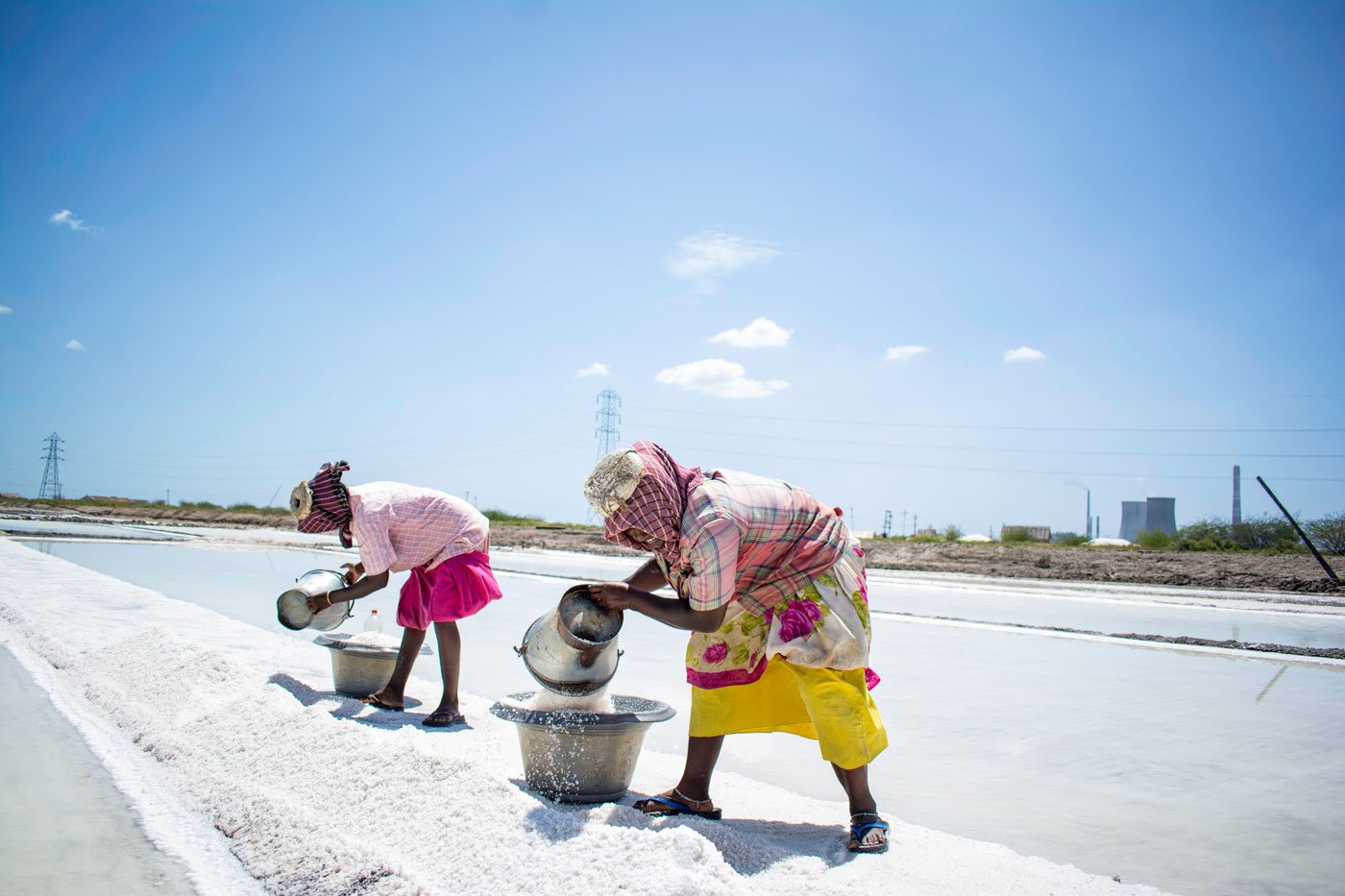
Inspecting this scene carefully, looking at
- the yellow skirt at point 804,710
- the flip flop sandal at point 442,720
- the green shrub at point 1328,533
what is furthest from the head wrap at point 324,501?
the green shrub at point 1328,533

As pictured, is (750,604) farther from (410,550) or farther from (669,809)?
(410,550)

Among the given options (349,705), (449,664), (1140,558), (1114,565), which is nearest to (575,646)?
(449,664)

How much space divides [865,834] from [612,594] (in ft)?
3.43

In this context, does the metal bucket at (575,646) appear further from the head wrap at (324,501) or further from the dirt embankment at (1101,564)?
the dirt embankment at (1101,564)

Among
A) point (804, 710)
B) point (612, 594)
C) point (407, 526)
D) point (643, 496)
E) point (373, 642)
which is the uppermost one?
point (643, 496)

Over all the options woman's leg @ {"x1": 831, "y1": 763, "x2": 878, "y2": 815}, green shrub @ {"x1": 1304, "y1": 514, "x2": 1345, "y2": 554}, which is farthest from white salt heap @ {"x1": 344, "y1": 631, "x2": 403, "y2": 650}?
green shrub @ {"x1": 1304, "y1": 514, "x2": 1345, "y2": 554}

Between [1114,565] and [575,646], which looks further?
[1114,565]

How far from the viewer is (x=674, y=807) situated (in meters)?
2.88

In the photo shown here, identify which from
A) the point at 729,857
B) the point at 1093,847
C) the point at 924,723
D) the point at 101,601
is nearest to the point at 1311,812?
the point at 1093,847

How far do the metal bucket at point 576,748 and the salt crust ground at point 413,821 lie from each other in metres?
0.12

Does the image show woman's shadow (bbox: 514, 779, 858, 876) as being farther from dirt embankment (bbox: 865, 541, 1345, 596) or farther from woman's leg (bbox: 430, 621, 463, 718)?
dirt embankment (bbox: 865, 541, 1345, 596)

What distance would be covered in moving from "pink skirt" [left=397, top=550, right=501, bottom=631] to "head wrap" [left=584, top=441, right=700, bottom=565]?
1922mm

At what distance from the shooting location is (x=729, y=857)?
2.55 meters

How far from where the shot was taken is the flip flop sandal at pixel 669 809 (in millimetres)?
2875
